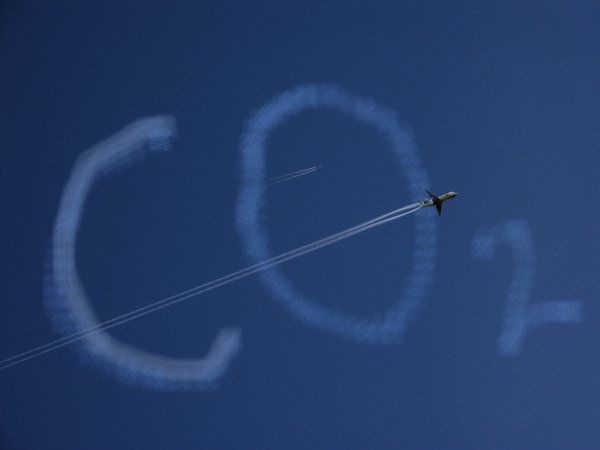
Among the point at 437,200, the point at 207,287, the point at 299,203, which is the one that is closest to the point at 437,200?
the point at 437,200

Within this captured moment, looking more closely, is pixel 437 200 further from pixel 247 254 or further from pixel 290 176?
pixel 247 254

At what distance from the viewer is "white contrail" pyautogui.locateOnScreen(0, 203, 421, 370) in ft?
4.33

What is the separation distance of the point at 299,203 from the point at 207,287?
26cm

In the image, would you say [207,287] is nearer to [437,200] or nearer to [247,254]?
[247,254]

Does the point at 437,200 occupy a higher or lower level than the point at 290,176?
lower

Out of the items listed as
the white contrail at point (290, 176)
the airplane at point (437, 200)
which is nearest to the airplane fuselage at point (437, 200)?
the airplane at point (437, 200)

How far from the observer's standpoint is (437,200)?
146 cm

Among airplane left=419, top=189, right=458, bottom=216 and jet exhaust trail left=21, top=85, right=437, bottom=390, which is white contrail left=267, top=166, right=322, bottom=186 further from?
airplane left=419, top=189, right=458, bottom=216

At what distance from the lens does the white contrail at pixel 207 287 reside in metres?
1.32

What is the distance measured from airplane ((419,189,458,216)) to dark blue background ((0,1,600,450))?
19 millimetres

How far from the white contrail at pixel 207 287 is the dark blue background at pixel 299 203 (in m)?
0.02

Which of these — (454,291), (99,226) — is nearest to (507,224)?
(454,291)

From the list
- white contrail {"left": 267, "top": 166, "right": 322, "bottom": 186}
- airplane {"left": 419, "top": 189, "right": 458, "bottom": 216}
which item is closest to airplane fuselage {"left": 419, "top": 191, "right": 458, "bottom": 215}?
airplane {"left": 419, "top": 189, "right": 458, "bottom": 216}

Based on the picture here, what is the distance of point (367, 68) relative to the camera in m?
1.47
